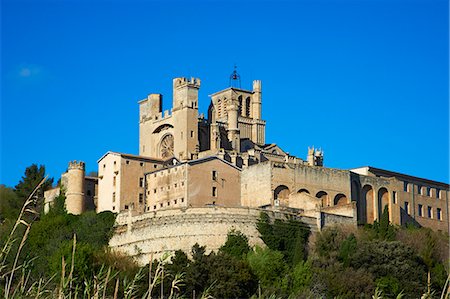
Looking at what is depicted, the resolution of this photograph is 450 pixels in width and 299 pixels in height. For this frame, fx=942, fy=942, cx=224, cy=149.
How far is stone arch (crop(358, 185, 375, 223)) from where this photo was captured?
2254 inches

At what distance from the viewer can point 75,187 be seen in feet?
193

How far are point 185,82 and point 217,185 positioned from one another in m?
10.5

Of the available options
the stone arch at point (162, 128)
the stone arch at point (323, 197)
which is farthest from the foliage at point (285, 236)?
the stone arch at point (162, 128)

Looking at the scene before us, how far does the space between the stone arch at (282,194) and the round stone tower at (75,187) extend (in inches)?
496

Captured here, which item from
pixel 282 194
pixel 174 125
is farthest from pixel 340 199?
pixel 174 125

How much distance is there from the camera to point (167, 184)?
2176 inches

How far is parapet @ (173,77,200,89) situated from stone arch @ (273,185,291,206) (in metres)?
11.5

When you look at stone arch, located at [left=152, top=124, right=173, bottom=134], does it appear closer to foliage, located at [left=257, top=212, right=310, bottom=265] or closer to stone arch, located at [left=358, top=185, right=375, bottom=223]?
stone arch, located at [left=358, top=185, right=375, bottom=223]

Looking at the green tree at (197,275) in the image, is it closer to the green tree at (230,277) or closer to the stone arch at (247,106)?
the green tree at (230,277)

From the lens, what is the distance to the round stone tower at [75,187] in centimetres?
5809

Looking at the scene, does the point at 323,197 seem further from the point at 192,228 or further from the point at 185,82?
the point at 185,82

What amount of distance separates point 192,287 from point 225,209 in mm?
6775

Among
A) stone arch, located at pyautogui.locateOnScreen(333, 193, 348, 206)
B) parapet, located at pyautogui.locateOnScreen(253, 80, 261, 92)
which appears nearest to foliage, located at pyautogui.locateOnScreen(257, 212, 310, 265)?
stone arch, located at pyautogui.locateOnScreen(333, 193, 348, 206)

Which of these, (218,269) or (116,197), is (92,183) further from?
(218,269)
